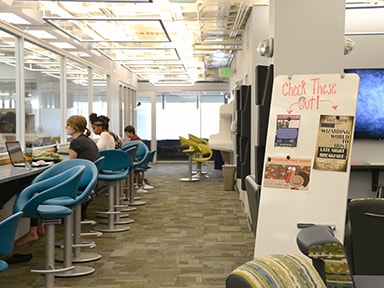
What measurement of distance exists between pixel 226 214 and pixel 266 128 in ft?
11.7

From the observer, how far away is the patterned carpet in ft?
14.3

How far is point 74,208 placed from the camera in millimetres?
4285

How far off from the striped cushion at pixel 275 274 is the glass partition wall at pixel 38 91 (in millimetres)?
5028

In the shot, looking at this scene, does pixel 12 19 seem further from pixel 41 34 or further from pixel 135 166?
pixel 135 166

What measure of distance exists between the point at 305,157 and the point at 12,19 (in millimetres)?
4038

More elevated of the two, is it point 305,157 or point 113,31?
point 113,31

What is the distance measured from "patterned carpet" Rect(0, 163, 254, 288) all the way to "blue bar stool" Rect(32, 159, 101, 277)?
0.39ft

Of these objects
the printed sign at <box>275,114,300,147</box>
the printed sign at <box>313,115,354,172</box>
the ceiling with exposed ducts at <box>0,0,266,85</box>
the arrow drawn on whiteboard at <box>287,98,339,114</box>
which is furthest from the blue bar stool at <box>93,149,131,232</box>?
the printed sign at <box>313,115,354,172</box>

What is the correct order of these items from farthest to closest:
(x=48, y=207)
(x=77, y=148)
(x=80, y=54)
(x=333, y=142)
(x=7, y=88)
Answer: (x=80, y=54) → (x=7, y=88) → (x=77, y=148) → (x=48, y=207) → (x=333, y=142)

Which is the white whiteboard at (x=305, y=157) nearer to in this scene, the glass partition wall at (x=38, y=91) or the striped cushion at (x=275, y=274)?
the striped cushion at (x=275, y=274)

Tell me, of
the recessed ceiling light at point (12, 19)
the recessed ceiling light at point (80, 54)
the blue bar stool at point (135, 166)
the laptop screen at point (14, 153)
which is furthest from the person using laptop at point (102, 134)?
the laptop screen at point (14, 153)

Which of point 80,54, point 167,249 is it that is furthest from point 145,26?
point 167,249

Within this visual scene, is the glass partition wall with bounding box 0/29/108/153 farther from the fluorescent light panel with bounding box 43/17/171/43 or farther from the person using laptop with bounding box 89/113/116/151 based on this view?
the person using laptop with bounding box 89/113/116/151

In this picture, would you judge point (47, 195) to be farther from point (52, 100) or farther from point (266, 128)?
point (52, 100)
